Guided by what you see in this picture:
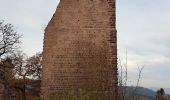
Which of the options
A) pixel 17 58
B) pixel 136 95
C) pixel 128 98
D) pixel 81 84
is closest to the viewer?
pixel 128 98

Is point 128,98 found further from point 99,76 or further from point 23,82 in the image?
point 23,82

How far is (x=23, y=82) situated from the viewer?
43500 millimetres

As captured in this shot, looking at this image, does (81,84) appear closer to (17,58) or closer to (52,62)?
(52,62)

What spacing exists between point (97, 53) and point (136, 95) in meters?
1.90

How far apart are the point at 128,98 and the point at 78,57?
256 cm

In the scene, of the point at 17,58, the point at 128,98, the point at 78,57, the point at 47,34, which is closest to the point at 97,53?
the point at 78,57

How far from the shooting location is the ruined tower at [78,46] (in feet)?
40.9

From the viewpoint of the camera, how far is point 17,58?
41500mm

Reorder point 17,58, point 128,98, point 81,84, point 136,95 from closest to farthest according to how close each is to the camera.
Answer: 1. point 128,98
2. point 136,95
3. point 81,84
4. point 17,58

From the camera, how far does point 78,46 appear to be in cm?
1258

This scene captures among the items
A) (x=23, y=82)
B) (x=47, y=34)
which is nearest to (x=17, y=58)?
(x=23, y=82)

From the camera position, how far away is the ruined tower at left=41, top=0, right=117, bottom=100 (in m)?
12.5

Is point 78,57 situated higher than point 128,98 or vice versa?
point 78,57

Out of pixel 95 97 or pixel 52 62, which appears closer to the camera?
pixel 95 97
